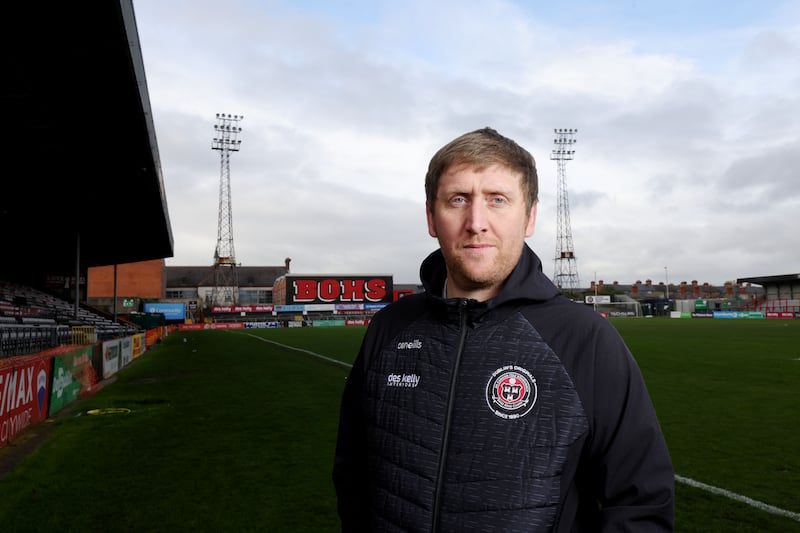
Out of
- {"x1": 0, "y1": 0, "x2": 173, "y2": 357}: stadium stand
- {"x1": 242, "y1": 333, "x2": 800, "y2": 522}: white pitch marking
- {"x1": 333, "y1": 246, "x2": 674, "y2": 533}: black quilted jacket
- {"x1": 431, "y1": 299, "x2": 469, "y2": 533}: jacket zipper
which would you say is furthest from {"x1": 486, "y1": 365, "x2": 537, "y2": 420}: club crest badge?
{"x1": 0, "y1": 0, "x2": 173, "y2": 357}: stadium stand

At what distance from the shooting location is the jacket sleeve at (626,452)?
163 cm

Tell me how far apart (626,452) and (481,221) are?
760 millimetres

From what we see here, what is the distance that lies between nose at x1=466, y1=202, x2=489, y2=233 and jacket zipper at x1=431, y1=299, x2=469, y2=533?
23 cm

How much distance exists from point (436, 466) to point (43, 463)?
23.9 ft

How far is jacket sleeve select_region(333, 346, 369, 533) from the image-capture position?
2047 millimetres

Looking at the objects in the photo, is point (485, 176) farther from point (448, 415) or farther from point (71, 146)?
point (71, 146)

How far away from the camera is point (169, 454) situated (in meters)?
7.71

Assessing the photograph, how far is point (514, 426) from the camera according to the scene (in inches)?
68.7

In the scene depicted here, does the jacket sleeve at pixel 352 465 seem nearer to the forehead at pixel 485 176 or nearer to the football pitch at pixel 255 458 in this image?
the forehead at pixel 485 176

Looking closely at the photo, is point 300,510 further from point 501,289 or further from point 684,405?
point 684,405

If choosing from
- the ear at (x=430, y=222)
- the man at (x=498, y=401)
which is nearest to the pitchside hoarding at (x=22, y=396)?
the man at (x=498, y=401)

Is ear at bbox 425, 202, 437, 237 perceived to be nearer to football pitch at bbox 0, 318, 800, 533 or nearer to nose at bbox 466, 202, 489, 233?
nose at bbox 466, 202, 489, 233

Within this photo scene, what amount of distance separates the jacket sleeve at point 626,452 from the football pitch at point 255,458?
385cm

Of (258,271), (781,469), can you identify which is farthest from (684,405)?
(258,271)
